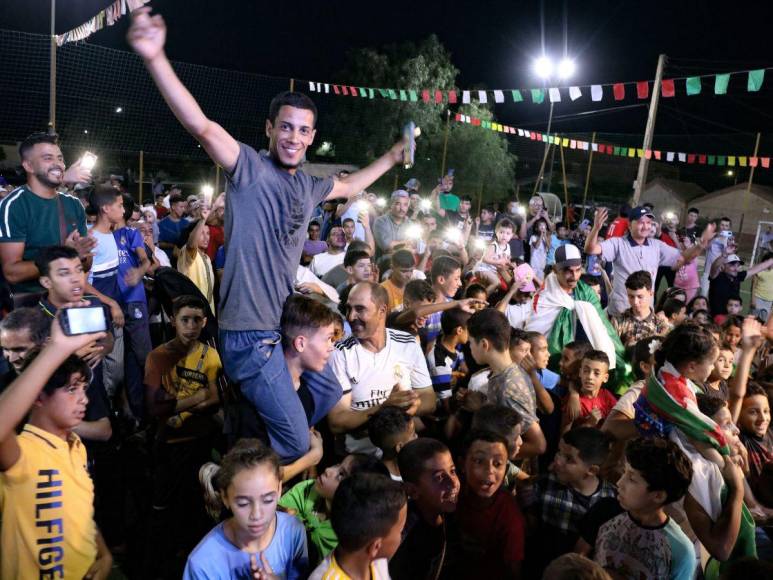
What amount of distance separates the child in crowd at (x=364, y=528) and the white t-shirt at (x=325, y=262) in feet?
14.5

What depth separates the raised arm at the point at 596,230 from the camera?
6.09 m

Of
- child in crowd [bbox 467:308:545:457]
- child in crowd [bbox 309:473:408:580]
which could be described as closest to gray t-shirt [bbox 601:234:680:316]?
child in crowd [bbox 467:308:545:457]

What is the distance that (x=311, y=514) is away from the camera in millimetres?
2730

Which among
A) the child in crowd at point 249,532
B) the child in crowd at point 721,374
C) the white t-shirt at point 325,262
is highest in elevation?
the white t-shirt at point 325,262

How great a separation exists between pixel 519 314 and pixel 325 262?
2.34 meters

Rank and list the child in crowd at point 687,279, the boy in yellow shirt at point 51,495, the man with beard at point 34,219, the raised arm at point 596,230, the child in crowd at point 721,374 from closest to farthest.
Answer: the boy in yellow shirt at point 51,495 < the man with beard at point 34,219 < the child in crowd at point 721,374 < the raised arm at point 596,230 < the child in crowd at point 687,279

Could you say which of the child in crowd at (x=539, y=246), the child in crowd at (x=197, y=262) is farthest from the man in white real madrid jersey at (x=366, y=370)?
the child in crowd at (x=539, y=246)

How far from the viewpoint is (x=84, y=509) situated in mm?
2346

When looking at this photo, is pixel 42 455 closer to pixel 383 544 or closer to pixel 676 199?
pixel 383 544

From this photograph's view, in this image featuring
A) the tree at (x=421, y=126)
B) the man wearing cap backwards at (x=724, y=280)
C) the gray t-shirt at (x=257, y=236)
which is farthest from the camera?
the tree at (x=421, y=126)

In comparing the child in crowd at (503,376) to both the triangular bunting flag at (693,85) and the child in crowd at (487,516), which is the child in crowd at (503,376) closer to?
the child in crowd at (487,516)

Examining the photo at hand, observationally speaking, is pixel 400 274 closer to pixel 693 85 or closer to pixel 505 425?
pixel 505 425

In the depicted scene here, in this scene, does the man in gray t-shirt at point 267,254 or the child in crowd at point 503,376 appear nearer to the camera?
the man in gray t-shirt at point 267,254

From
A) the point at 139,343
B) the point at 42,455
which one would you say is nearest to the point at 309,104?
the point at 42,455
